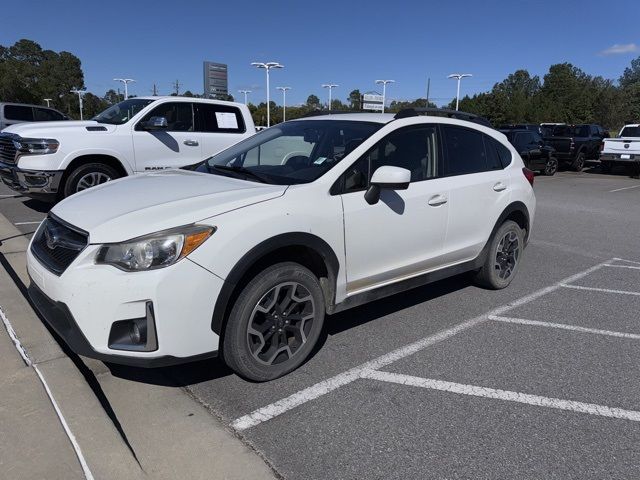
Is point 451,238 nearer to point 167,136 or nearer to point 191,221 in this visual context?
point 191,221

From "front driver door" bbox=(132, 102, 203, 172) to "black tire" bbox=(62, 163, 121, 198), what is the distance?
46 cm

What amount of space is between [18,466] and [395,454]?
181cm

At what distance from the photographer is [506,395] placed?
10.6 feet

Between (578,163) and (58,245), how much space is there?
75.5 feet

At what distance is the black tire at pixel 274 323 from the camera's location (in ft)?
9.87

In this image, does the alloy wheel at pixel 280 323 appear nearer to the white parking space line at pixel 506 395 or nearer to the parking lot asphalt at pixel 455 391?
the parking lot asphalt at pixel 455 391

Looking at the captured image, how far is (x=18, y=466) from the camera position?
7.84 feet

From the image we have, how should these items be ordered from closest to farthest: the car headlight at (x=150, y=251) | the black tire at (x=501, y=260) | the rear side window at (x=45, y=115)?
the car headlight at (x=150, y=251) → the black tire at (x=501, y=260) → the rear side window at (x=45, y=115)

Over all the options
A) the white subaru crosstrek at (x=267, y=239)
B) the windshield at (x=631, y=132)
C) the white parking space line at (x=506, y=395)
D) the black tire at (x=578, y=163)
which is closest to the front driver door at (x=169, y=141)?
the white subaru crosstrek at (x=267, y=239)

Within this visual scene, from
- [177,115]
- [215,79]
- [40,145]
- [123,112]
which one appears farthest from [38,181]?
[215,79]

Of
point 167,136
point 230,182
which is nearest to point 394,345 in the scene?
point 230,182

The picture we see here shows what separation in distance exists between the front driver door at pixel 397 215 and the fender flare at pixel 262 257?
16cm

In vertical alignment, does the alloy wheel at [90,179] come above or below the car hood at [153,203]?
below

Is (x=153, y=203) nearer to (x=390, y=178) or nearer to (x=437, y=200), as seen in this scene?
(x=390, y=178)
